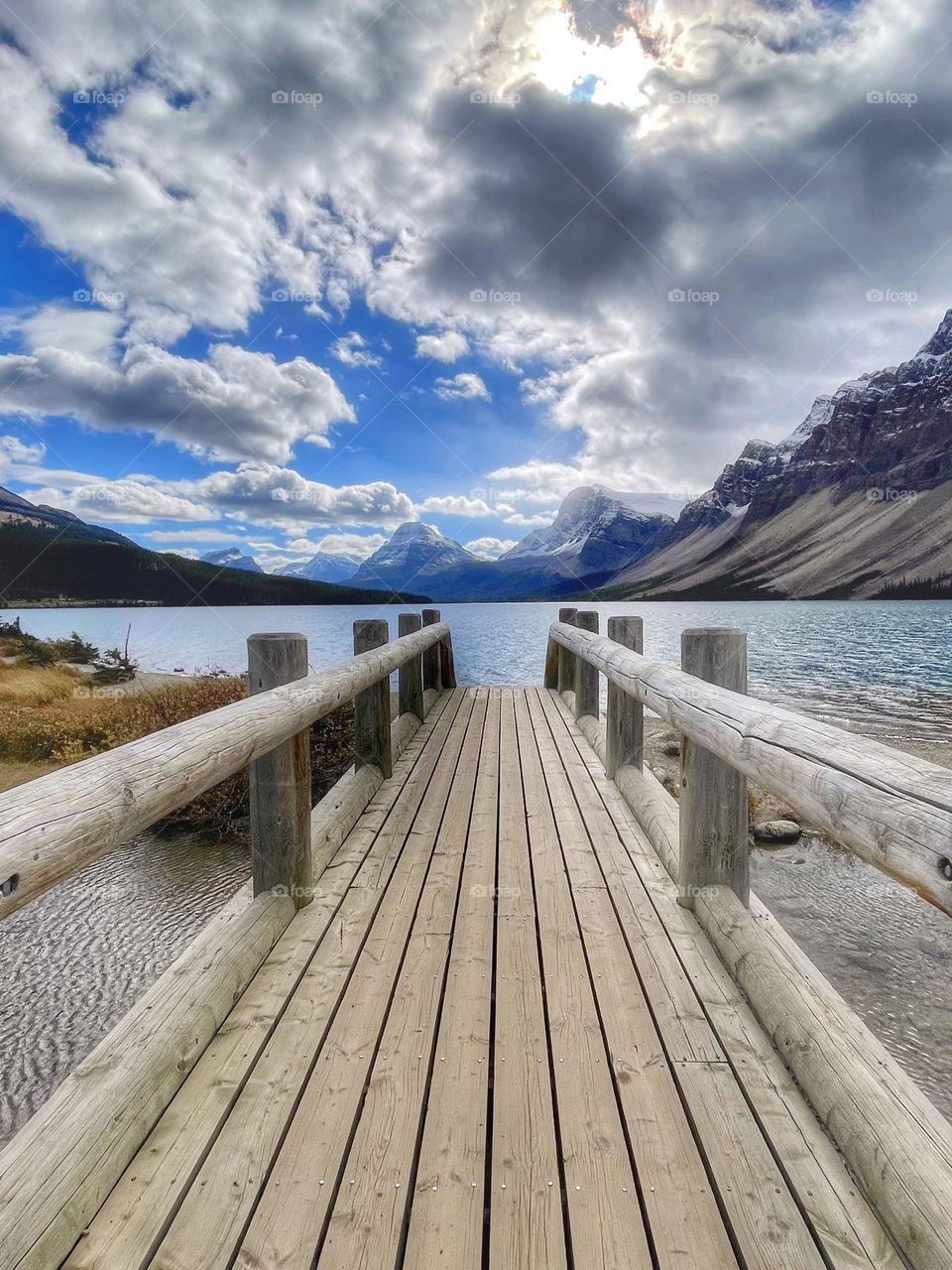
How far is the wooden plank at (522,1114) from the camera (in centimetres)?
128

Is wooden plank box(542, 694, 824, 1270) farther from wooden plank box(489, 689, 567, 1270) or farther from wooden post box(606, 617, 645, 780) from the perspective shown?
wooden post box(606, 617, 645, 780)

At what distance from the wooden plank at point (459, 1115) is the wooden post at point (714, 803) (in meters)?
0.90

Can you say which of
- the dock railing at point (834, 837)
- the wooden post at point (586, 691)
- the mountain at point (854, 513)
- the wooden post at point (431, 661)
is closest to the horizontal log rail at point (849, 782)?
the dock railing at point (834, 837)

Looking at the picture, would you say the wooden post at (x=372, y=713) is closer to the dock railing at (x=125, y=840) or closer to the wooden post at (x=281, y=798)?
the dock railing at (x=125, y=840)

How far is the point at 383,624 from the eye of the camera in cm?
450

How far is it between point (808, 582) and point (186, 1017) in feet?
475

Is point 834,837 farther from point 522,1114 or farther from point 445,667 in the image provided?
point 445,667

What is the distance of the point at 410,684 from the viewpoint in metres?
6.59

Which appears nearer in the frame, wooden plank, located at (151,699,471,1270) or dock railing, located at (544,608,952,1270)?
dock railing, located at (544,608,952,1270)

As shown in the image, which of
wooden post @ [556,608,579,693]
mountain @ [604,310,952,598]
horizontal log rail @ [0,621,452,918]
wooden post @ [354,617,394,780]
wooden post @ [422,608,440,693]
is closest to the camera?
horizontal log rail @ [0,621,452,918]

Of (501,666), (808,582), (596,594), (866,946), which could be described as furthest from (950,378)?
(866,946)

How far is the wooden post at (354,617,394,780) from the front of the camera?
449 cm

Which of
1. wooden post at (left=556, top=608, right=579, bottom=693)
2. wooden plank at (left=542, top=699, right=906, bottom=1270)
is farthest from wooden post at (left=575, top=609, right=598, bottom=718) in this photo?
wooden plank at (left=542, top=699, right=906, bottom=1270)

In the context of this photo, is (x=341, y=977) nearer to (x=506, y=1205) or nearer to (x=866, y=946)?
(x=506, y=1205)
